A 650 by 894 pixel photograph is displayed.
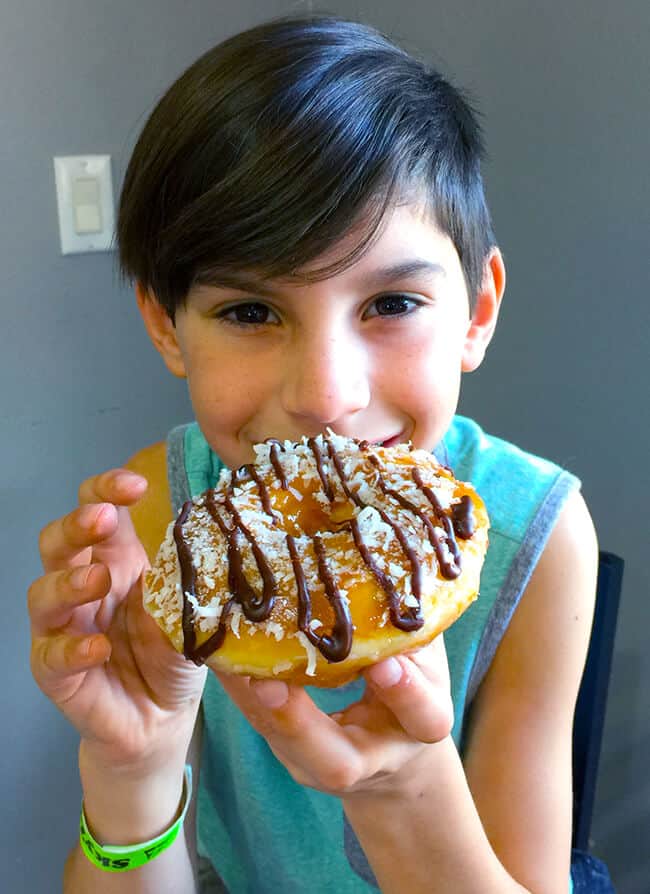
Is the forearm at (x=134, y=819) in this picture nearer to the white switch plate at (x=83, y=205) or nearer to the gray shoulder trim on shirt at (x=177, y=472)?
the gray shoulder trim on shirt at (x=177, y=472)

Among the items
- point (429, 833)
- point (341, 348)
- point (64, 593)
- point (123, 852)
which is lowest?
point (123, 852)

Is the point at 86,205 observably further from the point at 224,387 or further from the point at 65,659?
the point at 65,659

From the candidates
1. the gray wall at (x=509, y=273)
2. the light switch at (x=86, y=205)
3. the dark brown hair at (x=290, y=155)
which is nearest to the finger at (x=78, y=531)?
the dark brown hair at (x=290, y=155)

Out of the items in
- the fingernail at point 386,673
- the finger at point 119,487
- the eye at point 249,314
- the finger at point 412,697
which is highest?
the eye at point 249,314

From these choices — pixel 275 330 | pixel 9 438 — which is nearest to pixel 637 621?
pixel 275 330

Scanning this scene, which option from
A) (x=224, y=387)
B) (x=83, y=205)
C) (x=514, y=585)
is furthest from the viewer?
(x=83, y=205)

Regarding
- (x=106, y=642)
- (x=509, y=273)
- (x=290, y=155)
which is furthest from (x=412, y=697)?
(x=509, y=273)

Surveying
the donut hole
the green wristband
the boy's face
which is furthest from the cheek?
the green wristband
